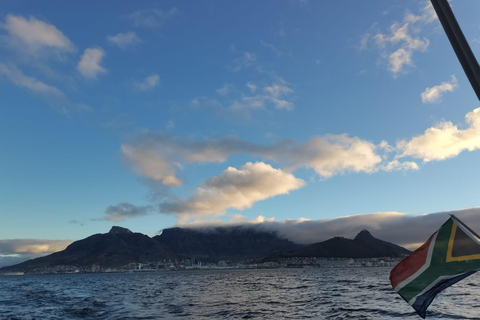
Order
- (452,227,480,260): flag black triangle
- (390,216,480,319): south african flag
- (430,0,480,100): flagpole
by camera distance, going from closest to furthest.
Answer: (430,0,480,100): flagpole
(452,227,480,260): flag black triangle
(390,216,480,319): south african flag

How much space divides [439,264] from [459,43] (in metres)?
6.47

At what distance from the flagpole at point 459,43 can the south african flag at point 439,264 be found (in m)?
4.97

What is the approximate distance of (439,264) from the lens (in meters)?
9.90

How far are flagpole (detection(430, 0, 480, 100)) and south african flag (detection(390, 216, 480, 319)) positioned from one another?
4968 mm

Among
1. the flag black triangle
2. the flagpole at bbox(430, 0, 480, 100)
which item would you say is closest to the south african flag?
the flag black triangle

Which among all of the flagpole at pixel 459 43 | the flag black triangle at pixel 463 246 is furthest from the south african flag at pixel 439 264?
the flagpole at pixel 459 43

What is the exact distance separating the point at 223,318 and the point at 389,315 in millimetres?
19695

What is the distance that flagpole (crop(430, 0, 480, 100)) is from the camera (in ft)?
21.3

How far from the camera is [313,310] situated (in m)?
46.6

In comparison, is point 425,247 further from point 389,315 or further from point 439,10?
point 389,315

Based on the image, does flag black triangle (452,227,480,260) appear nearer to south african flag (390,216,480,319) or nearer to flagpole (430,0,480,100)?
south african flag (390,216,480,319)

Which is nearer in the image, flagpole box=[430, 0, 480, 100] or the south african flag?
flagpole box=[430, 0, 480, 100]

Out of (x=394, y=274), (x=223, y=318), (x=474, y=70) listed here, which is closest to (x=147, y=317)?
(x=223, y=318)

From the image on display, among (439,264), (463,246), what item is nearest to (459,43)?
(463,246)
